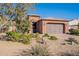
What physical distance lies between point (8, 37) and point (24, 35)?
44.3 inches

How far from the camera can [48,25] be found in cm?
1561

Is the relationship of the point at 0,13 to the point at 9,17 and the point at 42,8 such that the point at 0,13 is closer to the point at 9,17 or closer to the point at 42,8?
the point at 9,17

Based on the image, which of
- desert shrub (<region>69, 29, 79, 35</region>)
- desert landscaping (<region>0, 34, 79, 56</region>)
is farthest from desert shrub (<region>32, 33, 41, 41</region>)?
desert shrub (<region>69, 29, 79, 35</region>)

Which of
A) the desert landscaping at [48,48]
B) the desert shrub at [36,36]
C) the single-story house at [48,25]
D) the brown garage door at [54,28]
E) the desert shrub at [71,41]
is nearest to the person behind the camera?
the desert landscaping at [48,48]

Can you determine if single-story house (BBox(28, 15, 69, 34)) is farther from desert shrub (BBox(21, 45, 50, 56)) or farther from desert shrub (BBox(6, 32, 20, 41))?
desert shrub (BBox(21, 45, 50, 56))

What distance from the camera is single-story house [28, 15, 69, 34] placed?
1440cm

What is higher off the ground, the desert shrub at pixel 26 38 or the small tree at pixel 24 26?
the small tree at pixel 24 26

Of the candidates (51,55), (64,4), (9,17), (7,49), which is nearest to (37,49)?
(51,55)

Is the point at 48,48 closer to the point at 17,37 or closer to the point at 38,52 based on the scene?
the point at 38,52

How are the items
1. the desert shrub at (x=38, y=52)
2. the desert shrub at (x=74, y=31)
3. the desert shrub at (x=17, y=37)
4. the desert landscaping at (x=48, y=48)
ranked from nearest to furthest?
the desert shrub at (x=38, y=52), the desert landscaping at (x=48, y=48), the desert shrub at (x=17, y=37), the desert shrub at (x=74, y=31)

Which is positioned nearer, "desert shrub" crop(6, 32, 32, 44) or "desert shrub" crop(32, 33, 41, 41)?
"desert shrub" crop(6, 32, 32, 44)

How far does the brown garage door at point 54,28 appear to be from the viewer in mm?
14968

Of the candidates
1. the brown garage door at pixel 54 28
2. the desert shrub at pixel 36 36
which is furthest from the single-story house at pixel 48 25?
the desert shrub at pixel 36 36

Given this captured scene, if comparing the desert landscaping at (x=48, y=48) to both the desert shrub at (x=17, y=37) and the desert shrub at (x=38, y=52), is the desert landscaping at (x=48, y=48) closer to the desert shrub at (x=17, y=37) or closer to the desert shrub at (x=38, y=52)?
the desert shrub at (x=38, y=52)
